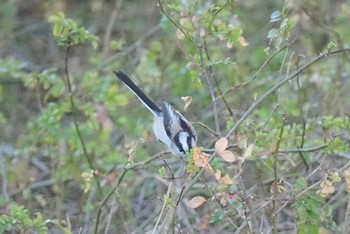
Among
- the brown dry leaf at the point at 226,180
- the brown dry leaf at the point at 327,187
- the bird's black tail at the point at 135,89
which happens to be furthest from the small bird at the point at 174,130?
the brown dry leaf at the point at 327,187

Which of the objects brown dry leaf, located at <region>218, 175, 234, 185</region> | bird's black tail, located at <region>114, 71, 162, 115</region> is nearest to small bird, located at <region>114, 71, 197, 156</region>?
bird's black tail, located at <region>114, 71, 162, 115</region>

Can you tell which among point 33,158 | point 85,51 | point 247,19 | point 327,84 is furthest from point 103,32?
point 327,84

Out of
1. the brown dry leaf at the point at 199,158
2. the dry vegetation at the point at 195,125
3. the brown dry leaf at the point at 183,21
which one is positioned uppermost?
the brown dry leaf at the point at 183,21

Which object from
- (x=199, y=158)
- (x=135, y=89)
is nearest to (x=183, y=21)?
(x=135, y=89)

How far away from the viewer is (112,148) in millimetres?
4484

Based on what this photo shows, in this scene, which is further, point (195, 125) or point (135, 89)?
point (195, 125)

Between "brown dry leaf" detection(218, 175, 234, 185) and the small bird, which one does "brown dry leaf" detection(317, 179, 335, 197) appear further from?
the small bird

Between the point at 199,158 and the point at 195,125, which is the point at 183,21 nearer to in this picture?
the point at 199,158

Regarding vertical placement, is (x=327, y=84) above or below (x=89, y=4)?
below

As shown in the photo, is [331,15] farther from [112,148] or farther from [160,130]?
[160,130]

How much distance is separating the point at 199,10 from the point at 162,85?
5.41 ft

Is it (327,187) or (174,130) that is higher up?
(174,130)

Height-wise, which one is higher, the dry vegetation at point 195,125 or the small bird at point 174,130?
the small bird at point 174,130

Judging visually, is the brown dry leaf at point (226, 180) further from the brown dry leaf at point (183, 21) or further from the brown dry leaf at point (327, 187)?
the brown dry leaf at point (183, 21)
